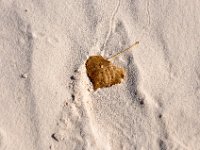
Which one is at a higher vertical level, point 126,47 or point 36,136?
point 126,47

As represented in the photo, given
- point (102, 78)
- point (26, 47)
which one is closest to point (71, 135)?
point (102, 78)

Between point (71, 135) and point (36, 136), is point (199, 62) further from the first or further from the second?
point (36, 136)

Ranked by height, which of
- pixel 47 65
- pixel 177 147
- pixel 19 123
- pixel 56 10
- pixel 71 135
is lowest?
pixel 177 147
